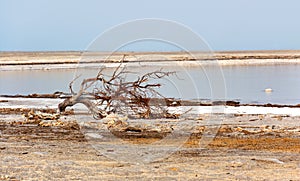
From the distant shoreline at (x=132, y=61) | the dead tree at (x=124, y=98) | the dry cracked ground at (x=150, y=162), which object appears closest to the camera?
the dry cracked ground at (x=150, y=162)

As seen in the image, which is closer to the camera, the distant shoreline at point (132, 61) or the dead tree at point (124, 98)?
the dead tree at point (124, 98)

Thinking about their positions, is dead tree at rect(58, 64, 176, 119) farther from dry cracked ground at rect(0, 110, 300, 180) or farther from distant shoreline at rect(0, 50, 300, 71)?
distant shoreline at rect(0, 50, 300, 71)

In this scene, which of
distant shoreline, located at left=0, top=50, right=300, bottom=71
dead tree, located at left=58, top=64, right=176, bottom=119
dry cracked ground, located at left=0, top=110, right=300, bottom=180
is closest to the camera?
dry cracked ground, located at left=0, top=110, right=300, bottom=180

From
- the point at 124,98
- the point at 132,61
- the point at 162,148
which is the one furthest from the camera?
the point at 132,61

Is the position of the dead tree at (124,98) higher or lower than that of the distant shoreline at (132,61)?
higher

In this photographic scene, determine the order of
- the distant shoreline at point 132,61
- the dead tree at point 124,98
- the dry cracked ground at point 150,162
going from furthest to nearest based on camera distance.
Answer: the distant shoreline at point 132,61 < the dead tree at point 124,98 < the dry cracked ground at point 150,162

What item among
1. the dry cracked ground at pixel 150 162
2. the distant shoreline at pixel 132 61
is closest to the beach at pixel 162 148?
the dry cracked ground at pixel 150 162

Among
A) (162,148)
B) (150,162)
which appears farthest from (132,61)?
(150,162)

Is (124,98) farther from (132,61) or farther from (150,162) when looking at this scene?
(132,61)

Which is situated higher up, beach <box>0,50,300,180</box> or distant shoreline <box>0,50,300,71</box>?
beach <box>0,50,300,180</box>

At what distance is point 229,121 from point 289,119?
176 centimetres

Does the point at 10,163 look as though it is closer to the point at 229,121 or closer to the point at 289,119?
the point at 229,121

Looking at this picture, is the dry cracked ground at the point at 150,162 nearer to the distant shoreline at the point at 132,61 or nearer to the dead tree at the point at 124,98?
the dead tree at the point at 124,98

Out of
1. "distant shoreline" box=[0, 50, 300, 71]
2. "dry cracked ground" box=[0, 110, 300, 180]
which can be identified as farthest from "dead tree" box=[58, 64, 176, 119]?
"distant shoreline" box=[0, 50, 300, 71]
